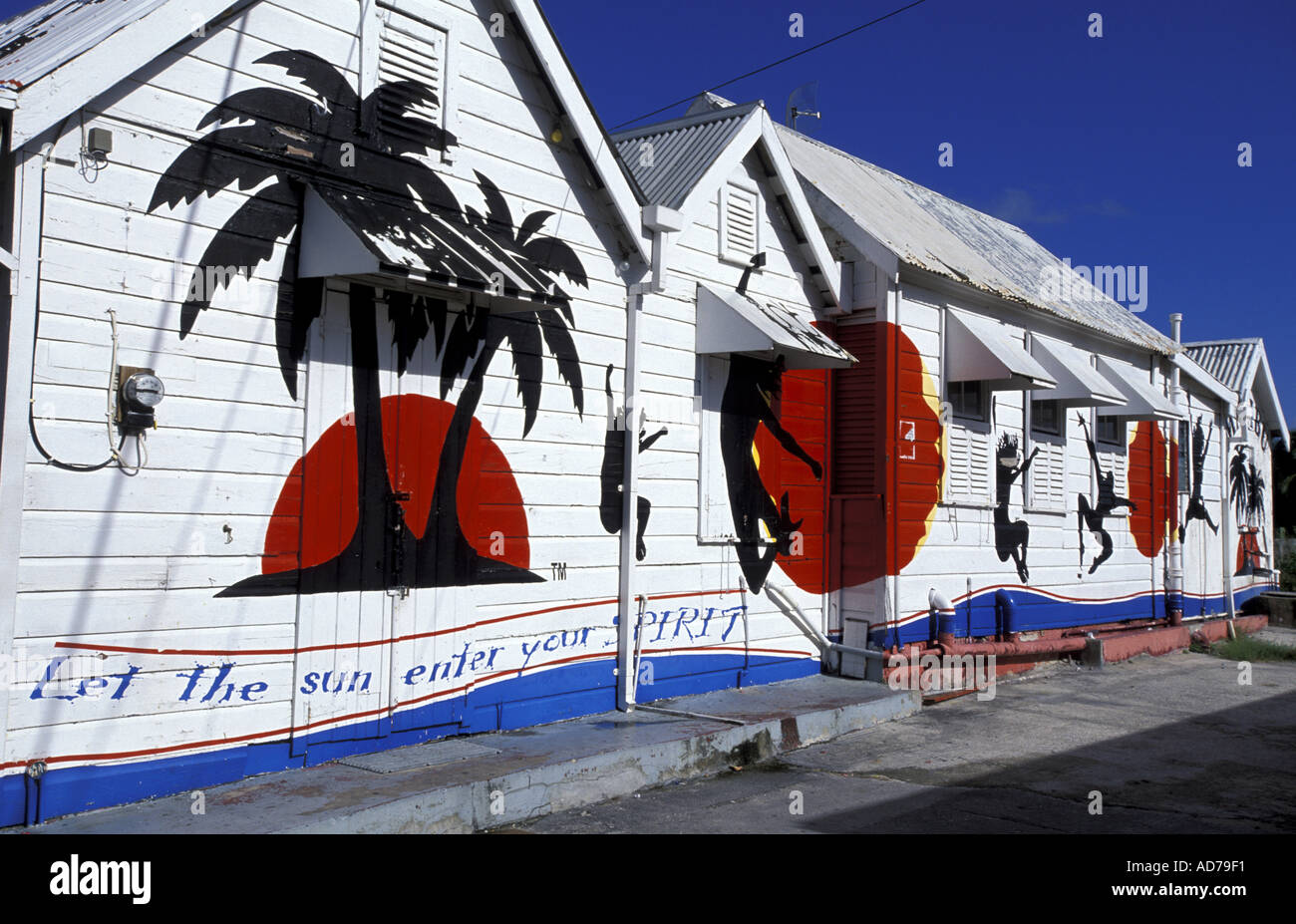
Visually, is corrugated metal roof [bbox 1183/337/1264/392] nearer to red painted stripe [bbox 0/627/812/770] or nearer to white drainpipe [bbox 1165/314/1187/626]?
white drainpipe [bbox 1165/314/1187/626]

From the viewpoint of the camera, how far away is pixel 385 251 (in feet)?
22.6

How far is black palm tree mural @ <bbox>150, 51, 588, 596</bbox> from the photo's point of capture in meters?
6.88

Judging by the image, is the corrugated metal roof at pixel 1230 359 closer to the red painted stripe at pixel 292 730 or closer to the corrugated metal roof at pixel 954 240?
the corrugated metal roof at pixel 954 240

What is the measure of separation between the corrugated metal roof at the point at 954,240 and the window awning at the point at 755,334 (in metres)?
1.91

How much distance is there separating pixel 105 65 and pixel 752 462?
261 inches

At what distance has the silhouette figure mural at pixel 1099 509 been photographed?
1616 centimetres

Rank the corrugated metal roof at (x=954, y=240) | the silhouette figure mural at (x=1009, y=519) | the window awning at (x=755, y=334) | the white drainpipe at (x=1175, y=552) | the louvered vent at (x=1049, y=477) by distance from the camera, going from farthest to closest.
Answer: the white drainpipe at (x=1175, y=552)
the louvered vent at (x=1049, y=477)
the silhouette figure mural at (x=1009, y=519)
the corrugated metal roof at (x=954, y=240)
the window awning at (x=755, y=334)

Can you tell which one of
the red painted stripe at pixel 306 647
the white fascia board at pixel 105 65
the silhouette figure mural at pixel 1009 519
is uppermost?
the white fascia board at pixel 105 65

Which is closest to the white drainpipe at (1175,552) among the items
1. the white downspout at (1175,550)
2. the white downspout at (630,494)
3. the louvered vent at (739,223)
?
the white downspout at (1175,550)

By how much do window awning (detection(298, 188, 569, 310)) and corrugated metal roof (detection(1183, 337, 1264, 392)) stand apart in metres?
18.7

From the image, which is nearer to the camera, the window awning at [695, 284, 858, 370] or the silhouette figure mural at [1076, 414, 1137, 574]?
the window awning at [695, 284, 858, 370]

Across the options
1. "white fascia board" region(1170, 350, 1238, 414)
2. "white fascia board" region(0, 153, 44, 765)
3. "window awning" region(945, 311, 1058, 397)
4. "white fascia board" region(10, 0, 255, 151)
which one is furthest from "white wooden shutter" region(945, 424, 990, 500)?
"white fascia board" region(0, 153, 44, 765)
